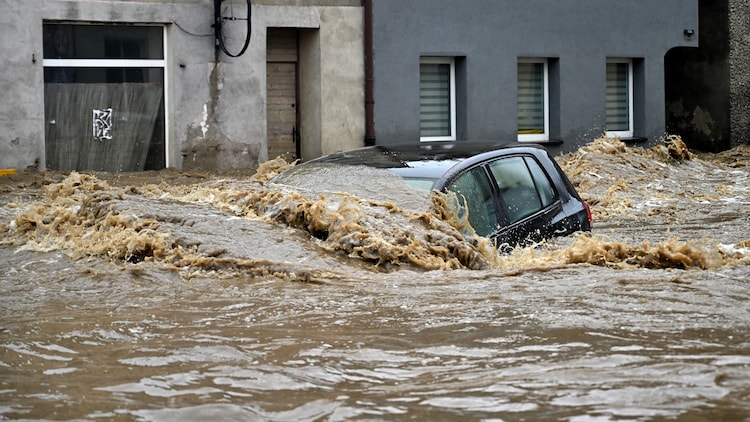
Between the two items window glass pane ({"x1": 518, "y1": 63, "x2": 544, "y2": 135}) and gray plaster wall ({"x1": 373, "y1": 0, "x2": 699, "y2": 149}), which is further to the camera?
window glass pane ({"x1": 518, "y1": 63, "x2": 544, "y2": 135})

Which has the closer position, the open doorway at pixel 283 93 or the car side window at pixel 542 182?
the car side window at pixel 542 182

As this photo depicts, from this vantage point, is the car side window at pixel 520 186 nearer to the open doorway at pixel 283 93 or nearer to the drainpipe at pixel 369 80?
the drainpipe at pixel 369 80

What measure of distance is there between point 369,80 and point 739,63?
32.3 ft

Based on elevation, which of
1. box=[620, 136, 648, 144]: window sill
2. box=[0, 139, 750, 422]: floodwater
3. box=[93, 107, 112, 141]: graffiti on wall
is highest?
box=[93, 107, 112, 141]: graffiti on wall

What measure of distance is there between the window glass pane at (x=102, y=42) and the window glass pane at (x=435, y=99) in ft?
16.5

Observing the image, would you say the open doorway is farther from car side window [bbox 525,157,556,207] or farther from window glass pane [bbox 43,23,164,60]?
car side window [bbox 525,157,556,207]

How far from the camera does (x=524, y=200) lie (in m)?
8.59

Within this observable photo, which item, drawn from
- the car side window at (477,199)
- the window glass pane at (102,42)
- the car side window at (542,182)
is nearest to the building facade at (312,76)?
the window glass pane at (102,42)

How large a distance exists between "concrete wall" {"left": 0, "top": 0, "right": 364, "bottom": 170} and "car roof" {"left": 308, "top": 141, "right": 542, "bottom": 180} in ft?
28.7

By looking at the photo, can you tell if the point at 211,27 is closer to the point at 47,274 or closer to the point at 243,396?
the point at 47,274

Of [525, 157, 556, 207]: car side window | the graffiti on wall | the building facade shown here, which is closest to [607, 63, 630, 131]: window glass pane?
the building facade

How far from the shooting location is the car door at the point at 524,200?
827 cm

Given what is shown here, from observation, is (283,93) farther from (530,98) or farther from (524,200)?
(524,200)

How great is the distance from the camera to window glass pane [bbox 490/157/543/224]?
8.43 meters
